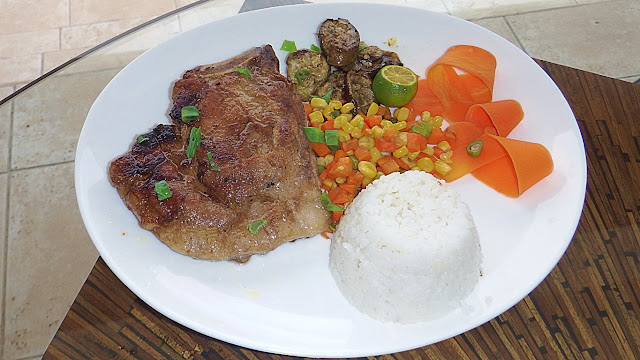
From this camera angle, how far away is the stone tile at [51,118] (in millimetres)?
2926

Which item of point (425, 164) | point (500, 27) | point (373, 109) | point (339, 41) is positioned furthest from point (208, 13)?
point (500, 27)

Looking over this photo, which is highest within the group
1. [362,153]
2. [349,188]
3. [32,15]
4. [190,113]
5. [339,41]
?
[339,41]

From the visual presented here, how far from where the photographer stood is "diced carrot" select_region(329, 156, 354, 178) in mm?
2633

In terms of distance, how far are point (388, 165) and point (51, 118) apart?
181 cm

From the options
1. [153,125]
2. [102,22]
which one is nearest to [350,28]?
[153,125]

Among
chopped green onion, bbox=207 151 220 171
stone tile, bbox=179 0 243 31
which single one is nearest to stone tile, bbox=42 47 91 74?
stone tile, bbox=179 0 243 31

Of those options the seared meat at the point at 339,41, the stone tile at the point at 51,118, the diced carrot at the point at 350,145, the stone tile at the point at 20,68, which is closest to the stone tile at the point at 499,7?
the seared meat at the point at 339,41

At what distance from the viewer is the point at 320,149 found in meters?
2.76

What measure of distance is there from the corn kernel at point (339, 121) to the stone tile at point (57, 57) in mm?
2856

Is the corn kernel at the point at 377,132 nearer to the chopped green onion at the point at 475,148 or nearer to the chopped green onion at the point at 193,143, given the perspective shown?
the chopped green onion at the point at 475,148

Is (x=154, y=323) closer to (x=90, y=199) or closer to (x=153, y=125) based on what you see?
(x=90, y=199)

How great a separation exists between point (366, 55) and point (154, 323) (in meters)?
1.73

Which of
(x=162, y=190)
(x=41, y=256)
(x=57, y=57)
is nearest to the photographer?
(x=162, y=190)

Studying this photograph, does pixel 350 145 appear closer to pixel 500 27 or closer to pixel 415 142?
pixel 415 142
